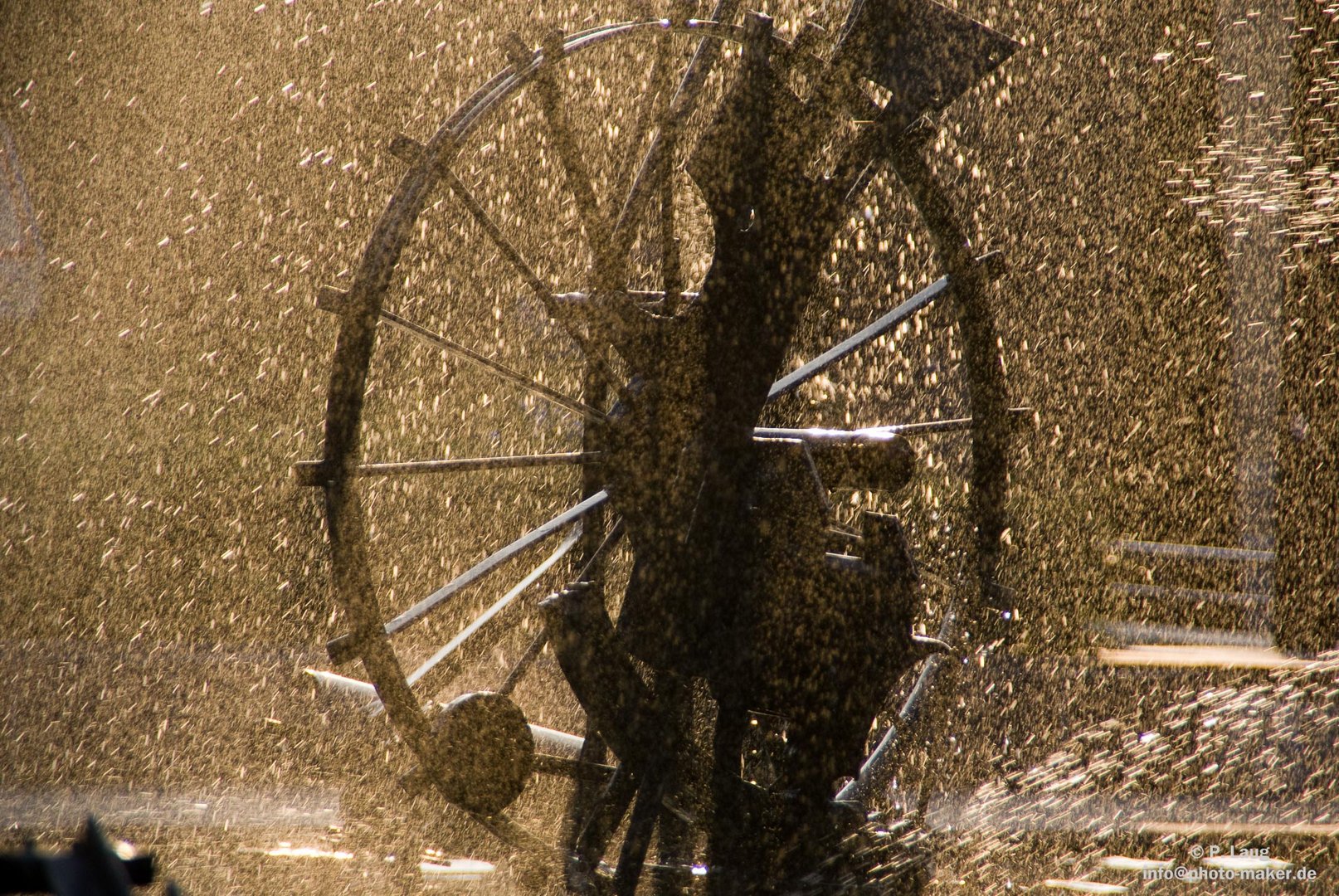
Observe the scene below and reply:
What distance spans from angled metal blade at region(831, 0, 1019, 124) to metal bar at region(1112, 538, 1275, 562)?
2.79m

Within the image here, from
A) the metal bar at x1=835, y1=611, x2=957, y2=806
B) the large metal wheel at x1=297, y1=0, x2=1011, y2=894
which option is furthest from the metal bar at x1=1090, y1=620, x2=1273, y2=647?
the metal bar at x1=835, y1=611, x2=957, y2=806

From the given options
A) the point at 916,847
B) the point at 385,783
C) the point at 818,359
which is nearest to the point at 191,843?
the point at 385,783

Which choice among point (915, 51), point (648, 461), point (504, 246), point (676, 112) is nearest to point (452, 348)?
point (504, 246)

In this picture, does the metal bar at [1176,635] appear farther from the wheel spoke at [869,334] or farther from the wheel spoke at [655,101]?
the wheel spoke at [655,101]

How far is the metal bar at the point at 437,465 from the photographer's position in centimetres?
192

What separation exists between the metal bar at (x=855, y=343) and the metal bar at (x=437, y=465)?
1.40 feet

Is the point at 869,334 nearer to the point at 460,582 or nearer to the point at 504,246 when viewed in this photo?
the point at 504,246

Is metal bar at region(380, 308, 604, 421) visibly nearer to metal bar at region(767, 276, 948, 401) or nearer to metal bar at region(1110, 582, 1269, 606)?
metal bar at region(767, 276, 948, 401)

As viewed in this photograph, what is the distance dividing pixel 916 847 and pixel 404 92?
297 cm

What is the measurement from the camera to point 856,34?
2.12m

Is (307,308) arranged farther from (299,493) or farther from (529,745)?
(529,745)

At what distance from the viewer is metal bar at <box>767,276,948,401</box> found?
2387 millimetres

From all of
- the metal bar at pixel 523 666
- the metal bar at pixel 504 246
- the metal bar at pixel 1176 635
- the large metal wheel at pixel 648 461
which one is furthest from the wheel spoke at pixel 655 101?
the metal bar at pixel 1176 635

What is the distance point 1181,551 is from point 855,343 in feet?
8.67
